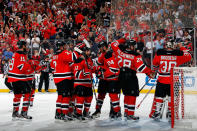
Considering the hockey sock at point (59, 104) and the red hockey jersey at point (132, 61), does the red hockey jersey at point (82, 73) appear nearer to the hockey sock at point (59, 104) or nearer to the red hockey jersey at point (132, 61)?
the hockey sock at point (59, 104)

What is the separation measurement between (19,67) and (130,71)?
6.83 feet

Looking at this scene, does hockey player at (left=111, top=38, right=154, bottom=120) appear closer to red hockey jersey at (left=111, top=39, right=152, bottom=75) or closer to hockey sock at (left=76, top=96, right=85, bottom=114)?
red hockey jersey at (left=111, top=39, right=152, bottom=75)

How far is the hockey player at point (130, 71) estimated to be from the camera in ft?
18.9

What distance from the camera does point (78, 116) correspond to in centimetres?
575

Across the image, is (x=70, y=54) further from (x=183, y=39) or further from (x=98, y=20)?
(x=98, y=20)

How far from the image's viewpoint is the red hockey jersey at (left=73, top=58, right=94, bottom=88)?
5664 mm

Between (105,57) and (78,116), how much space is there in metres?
1.20

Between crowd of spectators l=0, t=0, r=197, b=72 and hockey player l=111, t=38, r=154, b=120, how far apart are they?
161 centimetres

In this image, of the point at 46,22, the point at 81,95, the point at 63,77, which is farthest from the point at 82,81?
the point at 46,22

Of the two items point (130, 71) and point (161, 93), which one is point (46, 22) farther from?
point (161, 93)

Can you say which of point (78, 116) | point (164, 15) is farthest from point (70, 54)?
point (164, 15)

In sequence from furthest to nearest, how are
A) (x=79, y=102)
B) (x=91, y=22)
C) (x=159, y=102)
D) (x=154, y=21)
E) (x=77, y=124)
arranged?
1. (x=91, y=22)
2. (x=154, y=21)
3. (x=159, y=102)
4. (x=79, y=102)
5. (x=77, y=124)

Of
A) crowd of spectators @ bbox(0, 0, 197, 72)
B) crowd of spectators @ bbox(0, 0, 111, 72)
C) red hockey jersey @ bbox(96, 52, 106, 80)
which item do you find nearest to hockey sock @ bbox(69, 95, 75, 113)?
red hockey jersey @ bbox(96, 52, 106, 80)

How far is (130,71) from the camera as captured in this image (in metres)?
5.82
